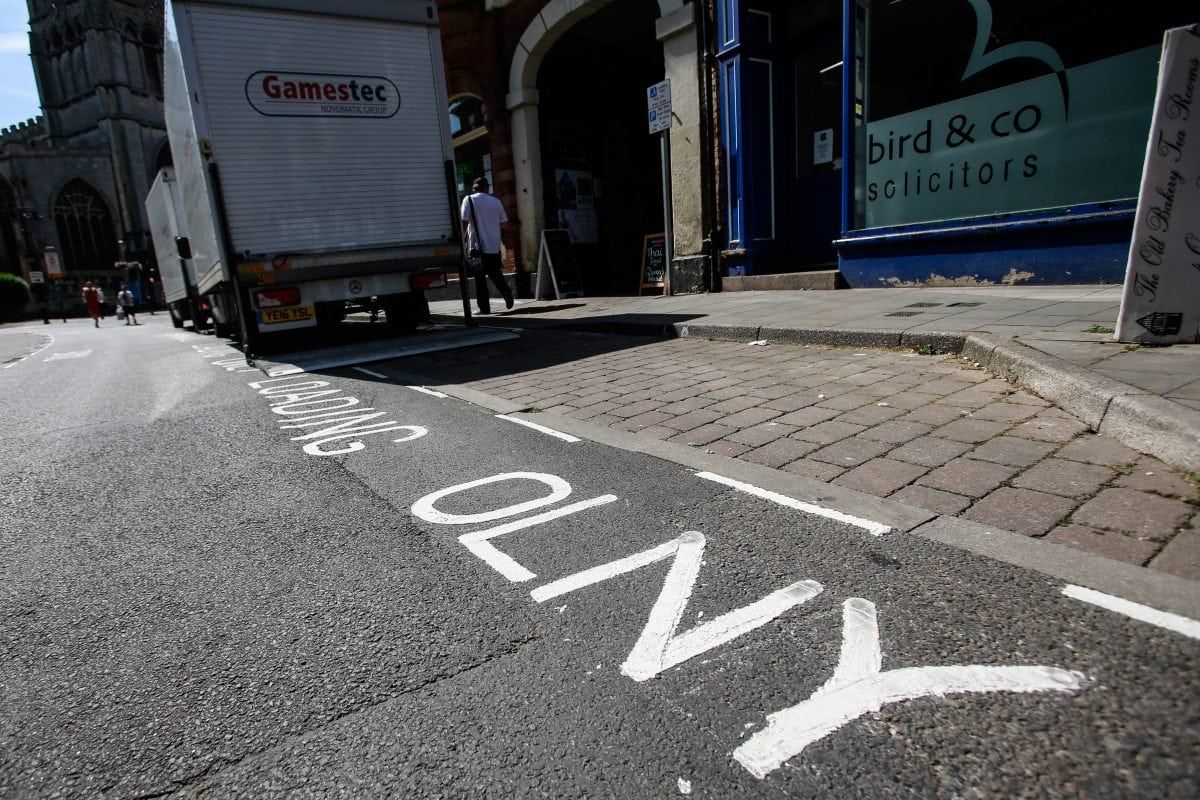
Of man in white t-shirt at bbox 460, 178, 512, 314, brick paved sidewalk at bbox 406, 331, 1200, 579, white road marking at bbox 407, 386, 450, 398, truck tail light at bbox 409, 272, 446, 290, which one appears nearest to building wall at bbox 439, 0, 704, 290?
man in white t-shirt at bbox 460, 178, 512, 314

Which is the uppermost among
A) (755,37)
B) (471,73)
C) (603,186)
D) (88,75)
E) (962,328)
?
(88,75)

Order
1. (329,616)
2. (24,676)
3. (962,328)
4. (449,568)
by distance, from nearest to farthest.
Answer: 1. (24,676)
2. (329,616)
3. (449,568)
4. (962,328)

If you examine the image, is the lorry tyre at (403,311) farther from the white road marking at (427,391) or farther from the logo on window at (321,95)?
the white road marking at (427,391)

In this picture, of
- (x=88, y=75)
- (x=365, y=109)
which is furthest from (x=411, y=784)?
(x=88, y=75)

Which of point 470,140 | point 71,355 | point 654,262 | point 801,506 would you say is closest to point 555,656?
point 801,506

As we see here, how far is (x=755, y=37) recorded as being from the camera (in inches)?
392

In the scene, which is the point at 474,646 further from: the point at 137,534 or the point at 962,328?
the point at 962,328

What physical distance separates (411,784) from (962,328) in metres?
5.19

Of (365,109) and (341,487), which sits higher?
(365,109)

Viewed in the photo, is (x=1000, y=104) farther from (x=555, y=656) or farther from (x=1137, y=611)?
(x=555, y=656)

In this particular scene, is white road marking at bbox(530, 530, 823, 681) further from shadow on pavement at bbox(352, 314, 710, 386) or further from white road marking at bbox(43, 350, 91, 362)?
white road marking at bbox(43, 350, 91, 362)

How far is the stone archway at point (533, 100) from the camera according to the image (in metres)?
12.0

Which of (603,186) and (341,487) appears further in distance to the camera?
(603,186)

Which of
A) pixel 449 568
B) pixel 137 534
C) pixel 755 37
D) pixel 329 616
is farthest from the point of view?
pixel 755 37
